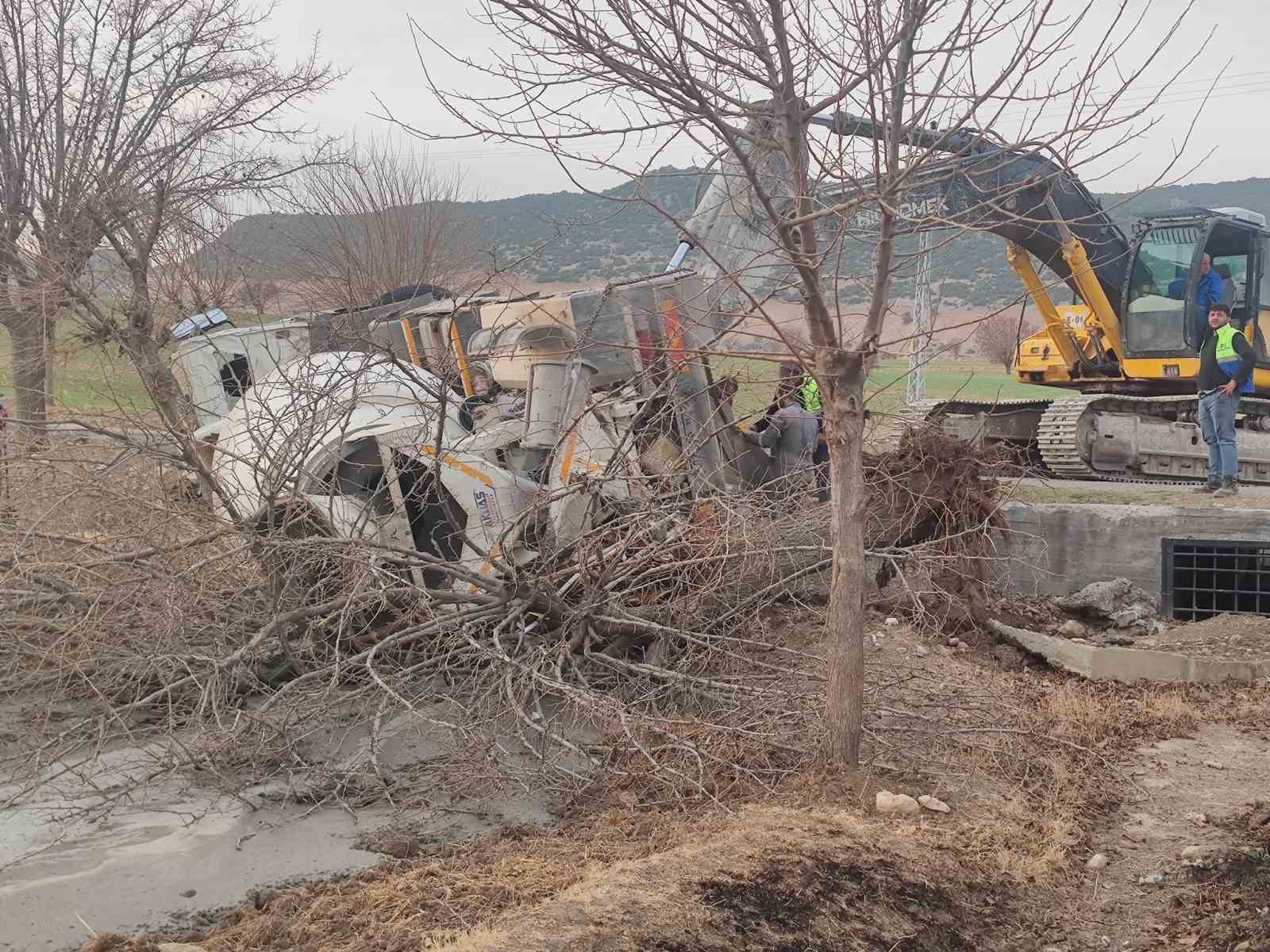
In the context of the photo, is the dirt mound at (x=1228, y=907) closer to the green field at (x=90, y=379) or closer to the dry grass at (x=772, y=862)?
the dry grass at (x=772, y=862)

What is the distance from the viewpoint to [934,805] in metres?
5.62

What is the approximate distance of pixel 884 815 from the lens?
17.8 ft


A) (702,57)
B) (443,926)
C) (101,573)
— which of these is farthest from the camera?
(101,573)

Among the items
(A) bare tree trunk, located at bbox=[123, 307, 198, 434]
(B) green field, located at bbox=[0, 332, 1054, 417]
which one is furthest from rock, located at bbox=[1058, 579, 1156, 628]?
(A) bare tree trunk, located at bbox=[123, 307, 198, 434]

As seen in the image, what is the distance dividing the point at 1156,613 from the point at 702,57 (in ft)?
24.8

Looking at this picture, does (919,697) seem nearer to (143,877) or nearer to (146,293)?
(143,877)

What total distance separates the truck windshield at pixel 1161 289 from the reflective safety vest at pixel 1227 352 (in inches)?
79.7

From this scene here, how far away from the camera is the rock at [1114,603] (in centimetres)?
1004

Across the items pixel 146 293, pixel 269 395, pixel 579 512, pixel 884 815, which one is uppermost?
pixel 146 293

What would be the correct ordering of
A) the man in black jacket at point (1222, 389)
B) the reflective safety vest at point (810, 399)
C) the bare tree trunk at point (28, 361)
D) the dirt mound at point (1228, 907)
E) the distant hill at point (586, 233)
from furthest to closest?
the bare tree trunk at point (28, 361) → the man in black jacket at point (1222, 389) → the reflective safety vest at point (810, 399) → the distant hill at point (586, 233) → the dirt mound at point (1228, 907)

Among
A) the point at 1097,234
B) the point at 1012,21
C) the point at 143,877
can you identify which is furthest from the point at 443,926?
the point at 1097,234

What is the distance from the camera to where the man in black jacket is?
11766 millimetres

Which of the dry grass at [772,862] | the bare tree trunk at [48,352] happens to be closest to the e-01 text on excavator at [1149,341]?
the dry grass at [772,862]

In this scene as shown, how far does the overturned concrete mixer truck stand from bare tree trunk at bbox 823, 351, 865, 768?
86.1 inches
